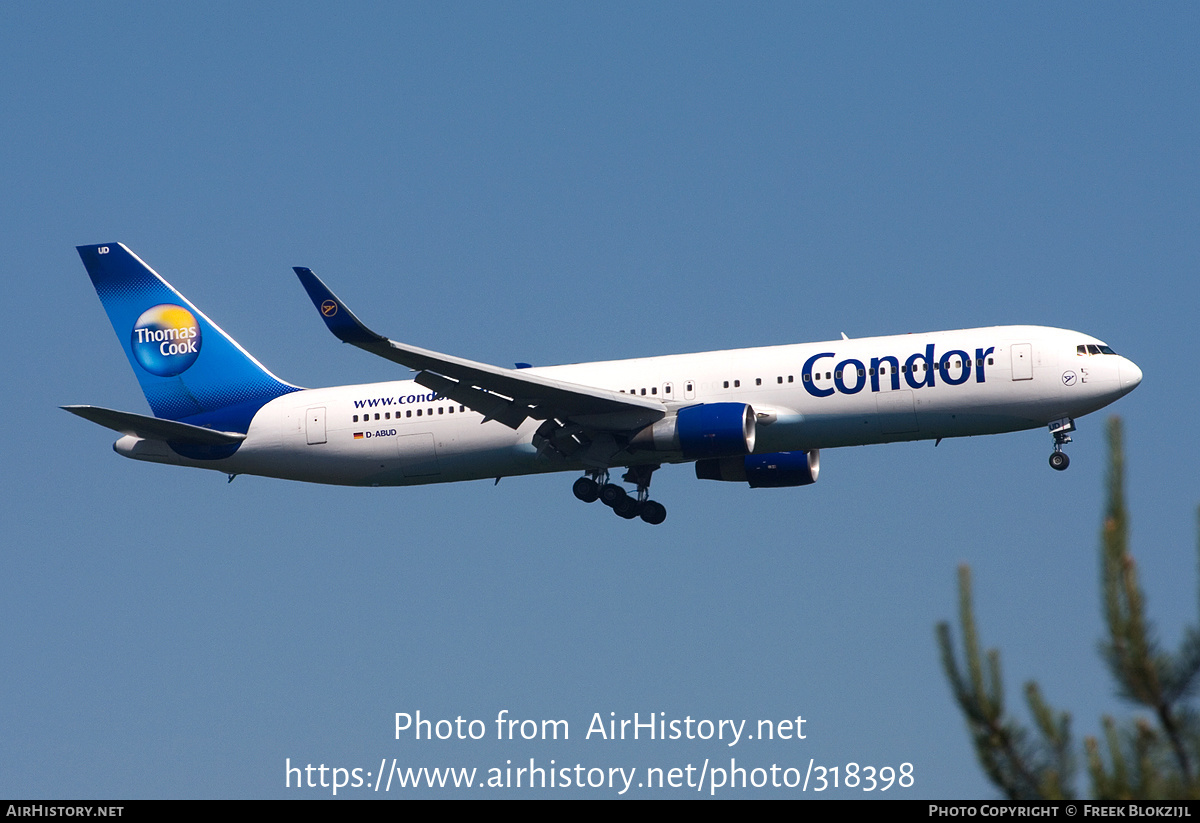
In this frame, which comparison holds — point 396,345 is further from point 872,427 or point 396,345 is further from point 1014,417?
point 1014,417

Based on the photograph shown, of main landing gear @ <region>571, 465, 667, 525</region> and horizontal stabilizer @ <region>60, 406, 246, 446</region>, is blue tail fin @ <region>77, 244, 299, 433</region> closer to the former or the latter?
horizontal stabilizer @ <region>60, 406, 246, 446</region>

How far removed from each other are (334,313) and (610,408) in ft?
26.9

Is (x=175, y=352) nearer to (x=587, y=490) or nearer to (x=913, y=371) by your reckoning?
(x=587, y=490)

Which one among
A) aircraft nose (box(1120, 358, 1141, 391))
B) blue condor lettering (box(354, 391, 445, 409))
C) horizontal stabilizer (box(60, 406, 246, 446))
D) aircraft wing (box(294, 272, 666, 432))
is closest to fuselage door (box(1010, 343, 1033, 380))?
aircraft nose (box(1120, 358, 1141, 391))

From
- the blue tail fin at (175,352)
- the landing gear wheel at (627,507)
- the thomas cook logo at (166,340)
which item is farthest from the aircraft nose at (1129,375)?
the thomas cook logo at (166,340)

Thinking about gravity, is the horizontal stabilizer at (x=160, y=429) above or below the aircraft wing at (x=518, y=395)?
above

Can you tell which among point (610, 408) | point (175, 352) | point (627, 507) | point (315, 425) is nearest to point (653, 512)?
point (627, 507)

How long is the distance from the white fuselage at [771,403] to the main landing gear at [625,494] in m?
1.77

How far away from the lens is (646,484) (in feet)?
140

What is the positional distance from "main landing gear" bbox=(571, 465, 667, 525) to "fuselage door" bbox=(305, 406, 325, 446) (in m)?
7.35

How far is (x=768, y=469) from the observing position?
42.8m

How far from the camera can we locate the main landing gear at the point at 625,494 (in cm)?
4222

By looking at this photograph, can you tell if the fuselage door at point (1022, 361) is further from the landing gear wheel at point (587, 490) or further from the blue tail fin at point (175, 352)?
the blue tail fin at point (175, 352)

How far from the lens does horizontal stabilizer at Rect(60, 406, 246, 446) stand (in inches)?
1610
